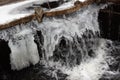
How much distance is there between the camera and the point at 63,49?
5.09 meters

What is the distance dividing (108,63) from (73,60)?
808mm

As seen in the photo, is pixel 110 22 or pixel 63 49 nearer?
pixel 63 49

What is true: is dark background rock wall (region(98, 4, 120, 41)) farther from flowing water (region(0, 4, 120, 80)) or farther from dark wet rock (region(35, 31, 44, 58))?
dark wet rock (region(35, 31, 44, 58))

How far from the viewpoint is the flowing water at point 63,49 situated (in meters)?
4.74

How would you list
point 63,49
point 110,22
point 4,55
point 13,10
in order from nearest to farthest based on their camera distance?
point 4,55 → point 63,49 → point 13,10 → point 110,22

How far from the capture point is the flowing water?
474 cm

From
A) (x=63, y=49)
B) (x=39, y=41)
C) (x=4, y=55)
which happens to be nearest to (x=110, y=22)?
(x=63, y=49)

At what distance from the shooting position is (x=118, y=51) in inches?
211

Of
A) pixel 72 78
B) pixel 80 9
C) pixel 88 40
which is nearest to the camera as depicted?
pixel 72 78

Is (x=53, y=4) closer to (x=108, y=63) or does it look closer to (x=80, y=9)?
(x=80, y=9)

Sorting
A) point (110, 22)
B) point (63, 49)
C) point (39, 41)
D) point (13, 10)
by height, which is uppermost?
point (13, 10)

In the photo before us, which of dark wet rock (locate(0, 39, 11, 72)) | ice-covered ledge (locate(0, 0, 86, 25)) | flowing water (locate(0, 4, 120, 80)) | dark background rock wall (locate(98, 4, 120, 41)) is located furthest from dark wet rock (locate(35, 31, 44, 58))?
dark background rock wall (locate(98, 4, 120, 41))

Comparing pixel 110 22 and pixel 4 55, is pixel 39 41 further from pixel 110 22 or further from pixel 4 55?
pixel 110 22

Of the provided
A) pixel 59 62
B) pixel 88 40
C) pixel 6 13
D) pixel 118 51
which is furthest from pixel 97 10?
pixel 6 13
